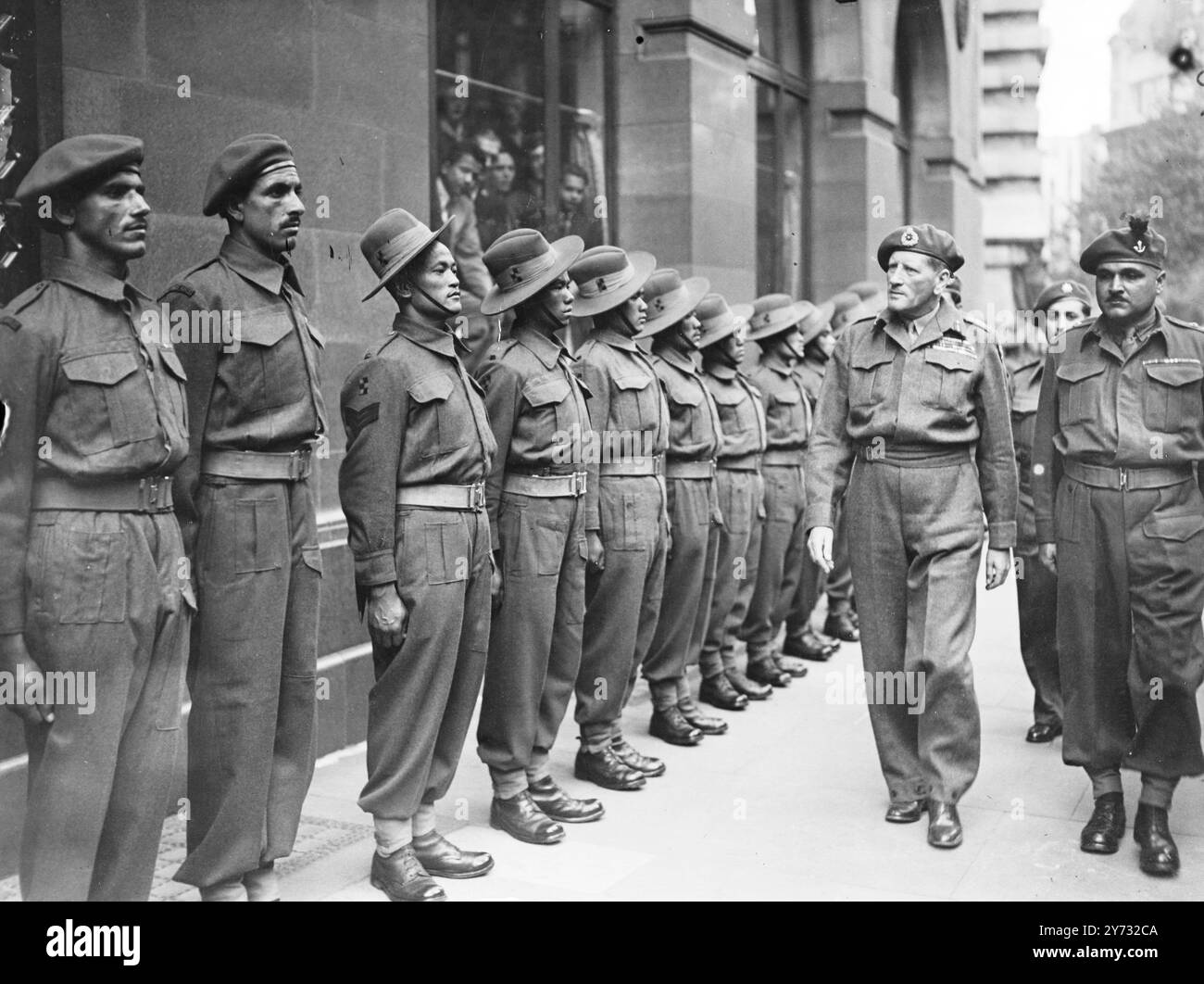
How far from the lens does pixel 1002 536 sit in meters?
6.06

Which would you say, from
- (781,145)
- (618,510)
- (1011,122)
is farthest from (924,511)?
(1011,122)

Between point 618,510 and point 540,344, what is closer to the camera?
point 540,344

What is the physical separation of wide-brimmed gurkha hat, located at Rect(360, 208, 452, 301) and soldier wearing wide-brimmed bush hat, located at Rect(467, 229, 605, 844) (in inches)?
29.8

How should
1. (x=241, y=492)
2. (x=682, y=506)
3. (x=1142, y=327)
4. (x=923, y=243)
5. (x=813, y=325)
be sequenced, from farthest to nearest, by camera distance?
(x=813, y=325) → (x=682, y=506) → (x=923, y=243) → (x=1142, y=327) → (x=241, y=492)

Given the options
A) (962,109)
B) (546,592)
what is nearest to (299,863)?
(546,592)

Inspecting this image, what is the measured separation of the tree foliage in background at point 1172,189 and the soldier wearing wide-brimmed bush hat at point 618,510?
32368 mm

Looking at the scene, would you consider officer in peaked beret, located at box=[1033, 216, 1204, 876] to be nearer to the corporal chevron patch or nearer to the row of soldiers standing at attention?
the row of soldiers standing at attention

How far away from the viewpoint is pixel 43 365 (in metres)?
4.02

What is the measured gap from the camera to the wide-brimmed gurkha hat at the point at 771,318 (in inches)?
364

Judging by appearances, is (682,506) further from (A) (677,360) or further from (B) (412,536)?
(B) (412,536)

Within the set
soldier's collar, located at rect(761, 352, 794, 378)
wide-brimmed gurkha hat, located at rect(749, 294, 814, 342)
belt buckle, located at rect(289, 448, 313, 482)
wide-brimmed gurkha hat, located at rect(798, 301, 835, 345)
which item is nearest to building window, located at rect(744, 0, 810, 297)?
wide-brimmed gurkha hat, located at rect(798, 301, 835, 345)

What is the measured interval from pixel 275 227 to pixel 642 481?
2.56m

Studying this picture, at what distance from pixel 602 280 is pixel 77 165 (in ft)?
10.4

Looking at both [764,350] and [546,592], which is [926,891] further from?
[764,350]
